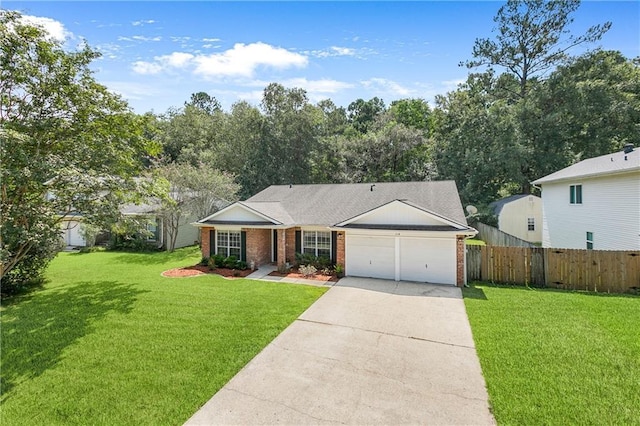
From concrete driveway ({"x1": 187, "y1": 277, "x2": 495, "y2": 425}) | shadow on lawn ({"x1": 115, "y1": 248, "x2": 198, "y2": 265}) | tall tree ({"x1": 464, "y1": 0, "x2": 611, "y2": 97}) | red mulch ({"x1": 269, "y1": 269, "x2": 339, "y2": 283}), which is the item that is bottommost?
concrete driveway ({"x1": 187, "y1": 277, "x2": 495, "y2": 425})

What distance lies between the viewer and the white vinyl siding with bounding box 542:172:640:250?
13.0 metres

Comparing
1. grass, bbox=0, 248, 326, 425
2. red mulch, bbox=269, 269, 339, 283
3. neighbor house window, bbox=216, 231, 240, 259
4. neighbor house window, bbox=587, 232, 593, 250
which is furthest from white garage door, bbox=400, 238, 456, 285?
neighbor house window, bbox=587, 232, 593, 250

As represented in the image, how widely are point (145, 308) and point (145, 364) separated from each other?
3775 millimetres

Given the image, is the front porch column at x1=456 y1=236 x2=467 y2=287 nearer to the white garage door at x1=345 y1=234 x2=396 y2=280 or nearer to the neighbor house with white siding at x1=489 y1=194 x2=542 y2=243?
the white garage door at x1=345 y1=234 x2=396 y2=280

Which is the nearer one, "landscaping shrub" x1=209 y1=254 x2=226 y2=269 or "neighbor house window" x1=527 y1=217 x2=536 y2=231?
"landscaping shrub" x1=209 y1=254 x2=226 y2=269

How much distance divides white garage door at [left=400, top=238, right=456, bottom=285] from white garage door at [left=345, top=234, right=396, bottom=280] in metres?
0.46

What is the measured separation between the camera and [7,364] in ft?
21.4

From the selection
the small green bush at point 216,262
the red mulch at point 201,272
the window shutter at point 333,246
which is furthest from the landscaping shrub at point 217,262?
the window shutter at point 333,246

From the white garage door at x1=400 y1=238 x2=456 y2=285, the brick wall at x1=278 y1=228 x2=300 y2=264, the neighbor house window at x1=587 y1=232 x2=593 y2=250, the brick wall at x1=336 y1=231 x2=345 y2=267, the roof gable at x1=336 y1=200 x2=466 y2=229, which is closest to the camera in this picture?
the white garage door at x1=400 y1=238 x2=456 y2=285

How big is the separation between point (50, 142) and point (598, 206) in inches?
896

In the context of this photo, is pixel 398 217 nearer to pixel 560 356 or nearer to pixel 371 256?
pixel 371 256

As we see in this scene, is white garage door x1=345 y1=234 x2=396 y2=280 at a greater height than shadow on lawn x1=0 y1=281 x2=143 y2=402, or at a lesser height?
greater

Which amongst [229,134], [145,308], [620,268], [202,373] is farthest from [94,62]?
[229,134]

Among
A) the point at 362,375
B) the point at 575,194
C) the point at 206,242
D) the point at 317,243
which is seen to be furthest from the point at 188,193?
the point at 575,194
